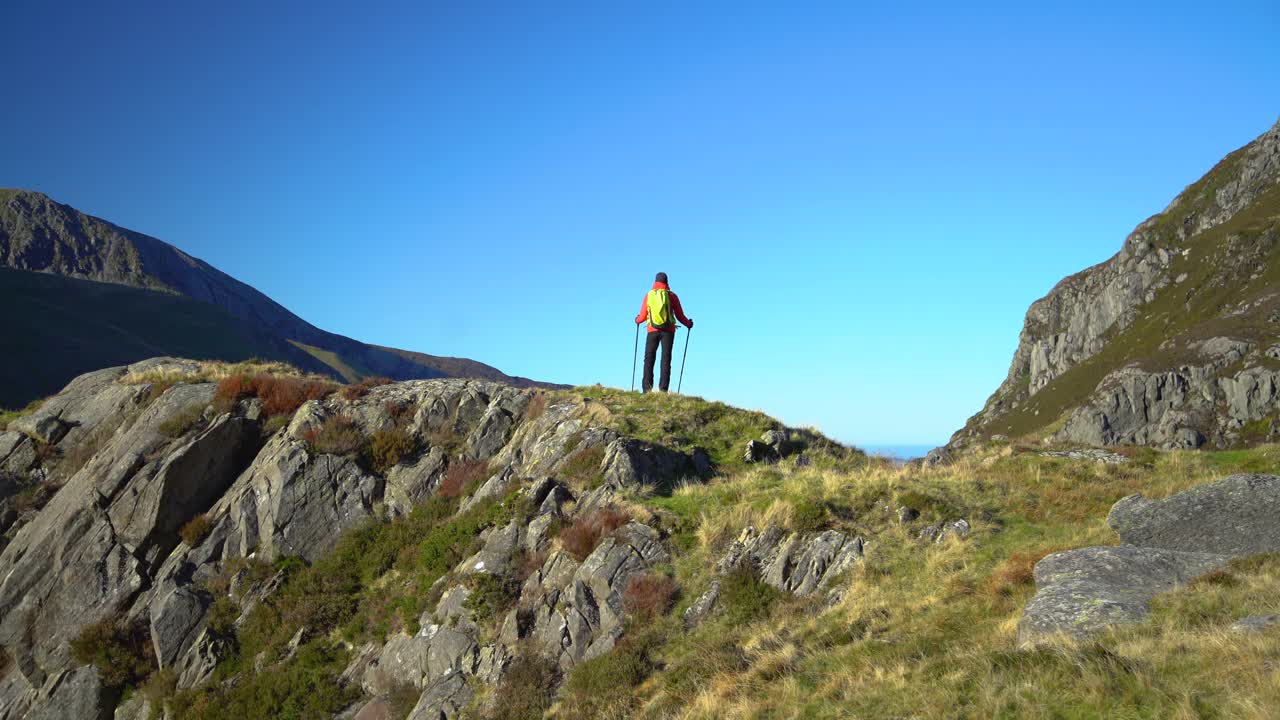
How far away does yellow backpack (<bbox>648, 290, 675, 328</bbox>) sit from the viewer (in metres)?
26.4

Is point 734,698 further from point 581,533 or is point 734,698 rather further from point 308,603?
point 308,603

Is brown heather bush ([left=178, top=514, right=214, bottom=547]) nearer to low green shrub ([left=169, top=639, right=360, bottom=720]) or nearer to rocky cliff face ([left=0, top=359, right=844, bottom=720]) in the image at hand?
rocky cliff face ([left=0, top=359, right=844, bottom=720])

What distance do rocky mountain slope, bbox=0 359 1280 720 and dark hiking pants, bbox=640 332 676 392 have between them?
1.57 metres

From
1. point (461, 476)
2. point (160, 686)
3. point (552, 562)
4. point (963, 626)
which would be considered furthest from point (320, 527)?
point (963, 626)

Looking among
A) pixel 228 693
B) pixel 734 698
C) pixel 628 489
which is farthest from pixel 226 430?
pixel 734 698

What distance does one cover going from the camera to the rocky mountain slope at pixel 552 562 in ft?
35.1

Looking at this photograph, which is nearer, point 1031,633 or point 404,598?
point 1031,633

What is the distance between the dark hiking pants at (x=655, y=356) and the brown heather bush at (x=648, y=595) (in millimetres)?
Result: 12134

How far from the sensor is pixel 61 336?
172 m

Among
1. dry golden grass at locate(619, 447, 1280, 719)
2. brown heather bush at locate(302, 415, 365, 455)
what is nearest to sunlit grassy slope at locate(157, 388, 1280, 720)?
dry golden grass at locate(619, 447, 1280, 719)

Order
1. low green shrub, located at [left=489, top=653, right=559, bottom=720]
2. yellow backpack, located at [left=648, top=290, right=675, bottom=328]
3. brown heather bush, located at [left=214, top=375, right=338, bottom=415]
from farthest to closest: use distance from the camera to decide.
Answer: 1. yellow backpack, located at [left=648, top=290, right=675, bottom=328]
2. brown heather bush, located at [left=214, top=375, right=338, bottom=415]
3. low green shrub, located at [left=489, top=653, right=559, bottom=720]

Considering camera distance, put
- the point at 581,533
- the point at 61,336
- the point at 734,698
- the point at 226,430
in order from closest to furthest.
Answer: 1. the point at 734,698
2. the point at 581,533
3. the point at 226,430
4. the point at 61,336

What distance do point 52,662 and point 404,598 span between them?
1027 cm

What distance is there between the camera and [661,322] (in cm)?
2645
